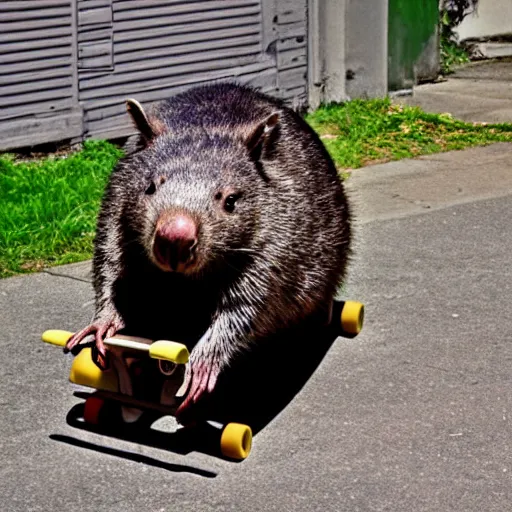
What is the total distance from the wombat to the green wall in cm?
626

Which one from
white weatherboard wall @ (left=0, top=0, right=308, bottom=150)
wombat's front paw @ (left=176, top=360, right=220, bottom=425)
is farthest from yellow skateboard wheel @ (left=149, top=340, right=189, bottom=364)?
white weatherboard wall @ (left=0, top=0, right=308, bottom=150)

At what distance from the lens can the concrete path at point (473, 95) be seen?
987 centimetres

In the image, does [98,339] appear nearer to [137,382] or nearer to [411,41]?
[137,382]

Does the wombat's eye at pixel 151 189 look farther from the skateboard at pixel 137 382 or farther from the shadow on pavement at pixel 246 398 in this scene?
the shadow on pavement at pixel 246 398

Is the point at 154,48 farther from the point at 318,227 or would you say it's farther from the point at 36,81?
the point at 318,227

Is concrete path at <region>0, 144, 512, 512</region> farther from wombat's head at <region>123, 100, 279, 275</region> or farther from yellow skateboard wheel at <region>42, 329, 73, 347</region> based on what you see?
wombat's head at <region>123, 100, 279, 275</region>

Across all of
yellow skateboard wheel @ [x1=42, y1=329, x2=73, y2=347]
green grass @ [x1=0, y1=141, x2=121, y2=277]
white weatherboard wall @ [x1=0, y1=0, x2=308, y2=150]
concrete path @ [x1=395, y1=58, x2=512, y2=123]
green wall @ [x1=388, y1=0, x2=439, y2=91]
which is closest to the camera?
yellow skateboard wheel @ [x1=42, y1=329, x2=73, y2=347]

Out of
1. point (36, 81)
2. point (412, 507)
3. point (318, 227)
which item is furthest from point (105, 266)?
point (36, 81)

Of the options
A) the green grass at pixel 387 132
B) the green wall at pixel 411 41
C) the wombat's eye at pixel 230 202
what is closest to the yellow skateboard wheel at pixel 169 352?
the wombat's eye at pixel 230 202

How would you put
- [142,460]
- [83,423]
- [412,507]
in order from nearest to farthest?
[412,507]
[142,460]
[83,423]

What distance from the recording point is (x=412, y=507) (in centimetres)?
355

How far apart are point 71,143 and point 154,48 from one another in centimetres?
108

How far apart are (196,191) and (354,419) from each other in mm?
1156

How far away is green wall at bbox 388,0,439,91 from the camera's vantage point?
1047cm
